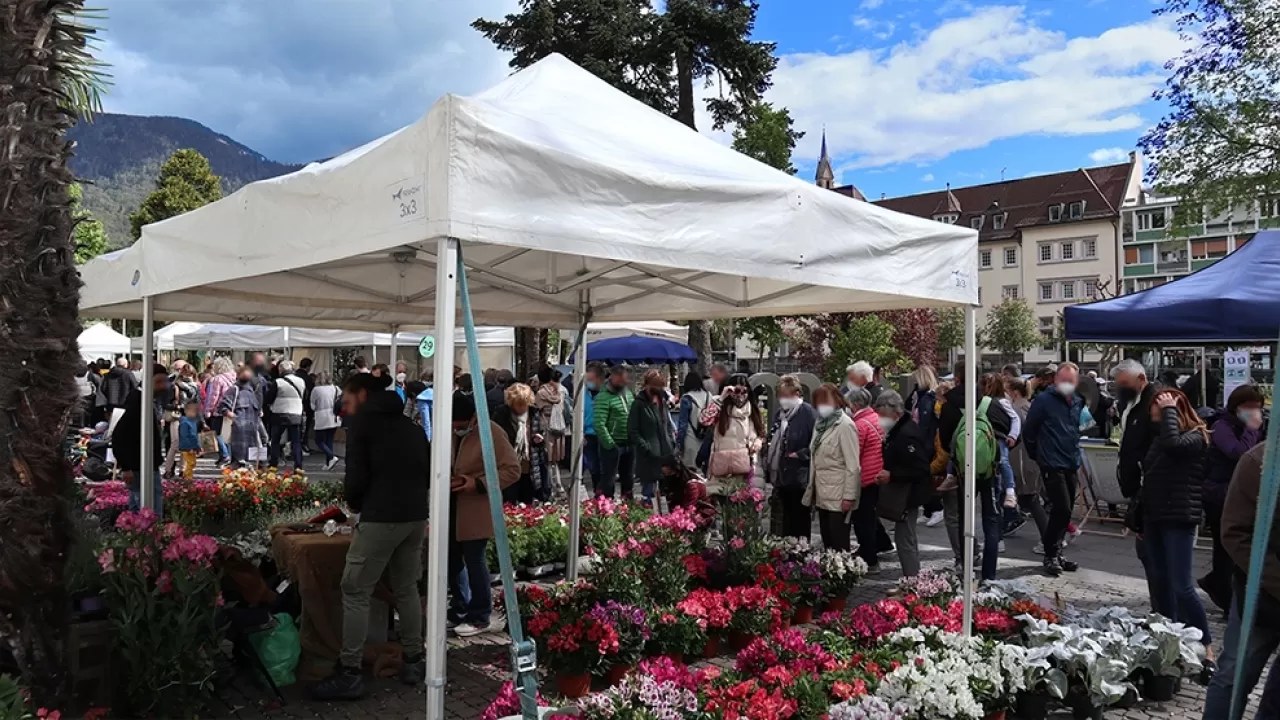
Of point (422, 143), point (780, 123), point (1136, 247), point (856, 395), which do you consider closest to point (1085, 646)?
point (856, 395)

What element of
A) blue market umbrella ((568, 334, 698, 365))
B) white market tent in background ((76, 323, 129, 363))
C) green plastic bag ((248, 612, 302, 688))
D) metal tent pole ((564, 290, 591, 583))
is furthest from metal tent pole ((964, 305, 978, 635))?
white market tent in background ((76, 323, 129, 363))

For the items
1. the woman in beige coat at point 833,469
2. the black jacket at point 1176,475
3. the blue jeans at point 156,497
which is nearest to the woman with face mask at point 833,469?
the woman in beige coat at point 833,469

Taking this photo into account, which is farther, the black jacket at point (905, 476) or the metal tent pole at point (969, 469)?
the black jacket at point (905, 476)

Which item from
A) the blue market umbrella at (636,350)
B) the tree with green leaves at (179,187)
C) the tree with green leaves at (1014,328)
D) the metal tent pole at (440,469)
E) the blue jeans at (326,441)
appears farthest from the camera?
the tree with green leaves at (1014,328)

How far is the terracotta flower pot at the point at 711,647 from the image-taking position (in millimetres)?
5215

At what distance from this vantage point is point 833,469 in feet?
22.2

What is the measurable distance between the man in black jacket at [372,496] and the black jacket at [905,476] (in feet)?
13.5

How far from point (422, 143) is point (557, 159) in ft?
1.67

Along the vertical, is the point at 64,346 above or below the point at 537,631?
above

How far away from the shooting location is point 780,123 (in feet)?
80.4

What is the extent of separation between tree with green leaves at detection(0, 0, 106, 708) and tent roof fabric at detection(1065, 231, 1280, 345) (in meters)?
7.52

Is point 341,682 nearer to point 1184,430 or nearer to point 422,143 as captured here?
point 422,143

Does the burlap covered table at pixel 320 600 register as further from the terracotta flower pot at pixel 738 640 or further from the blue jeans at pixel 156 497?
the blue jeans at pixel 156 497

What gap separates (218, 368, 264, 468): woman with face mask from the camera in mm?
12688
